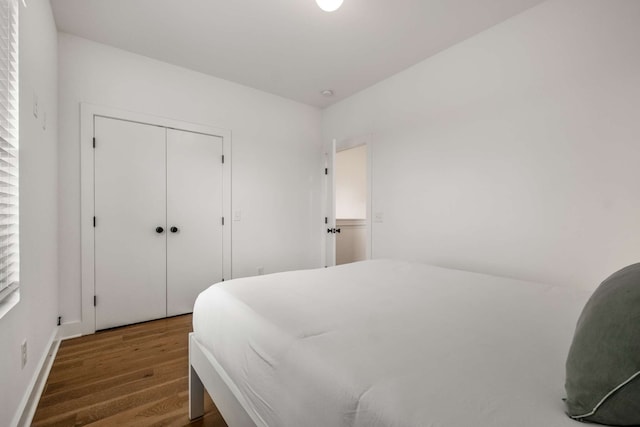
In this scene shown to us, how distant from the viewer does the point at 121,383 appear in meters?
1.79

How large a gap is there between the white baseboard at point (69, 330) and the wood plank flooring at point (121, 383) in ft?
0.26

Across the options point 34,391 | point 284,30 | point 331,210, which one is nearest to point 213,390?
point 34,391

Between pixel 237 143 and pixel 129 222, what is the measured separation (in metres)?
1.40

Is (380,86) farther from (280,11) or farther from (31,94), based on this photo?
(31,94)

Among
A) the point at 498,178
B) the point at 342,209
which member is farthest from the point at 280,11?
the point at 342,209

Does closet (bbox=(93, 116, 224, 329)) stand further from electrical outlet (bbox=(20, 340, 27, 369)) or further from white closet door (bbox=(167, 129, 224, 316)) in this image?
electrical outlet (bbox=(20, 340, 27, 369))

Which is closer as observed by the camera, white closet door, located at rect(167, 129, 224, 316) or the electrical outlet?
the electrical outlet

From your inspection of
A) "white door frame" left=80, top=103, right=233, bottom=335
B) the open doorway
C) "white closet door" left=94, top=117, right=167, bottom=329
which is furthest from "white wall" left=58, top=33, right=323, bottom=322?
the open doorway

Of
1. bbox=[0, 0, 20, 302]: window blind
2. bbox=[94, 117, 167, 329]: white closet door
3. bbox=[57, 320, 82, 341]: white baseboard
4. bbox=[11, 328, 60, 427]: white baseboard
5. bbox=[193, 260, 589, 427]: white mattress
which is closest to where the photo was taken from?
bbox=[193, 260, 589, 427]: white mattress

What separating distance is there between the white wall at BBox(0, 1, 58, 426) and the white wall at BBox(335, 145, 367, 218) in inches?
152

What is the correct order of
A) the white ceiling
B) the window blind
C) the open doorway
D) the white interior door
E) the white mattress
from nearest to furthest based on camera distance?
the white mattress, the window blind, the white ceiling, the white interior door, the open doorway

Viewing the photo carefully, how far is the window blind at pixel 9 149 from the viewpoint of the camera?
1225 mm

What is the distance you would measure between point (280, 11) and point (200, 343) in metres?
2.29

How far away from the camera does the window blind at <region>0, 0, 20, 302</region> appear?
1.22m
